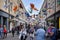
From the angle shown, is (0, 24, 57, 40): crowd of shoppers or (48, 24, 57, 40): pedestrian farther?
(0, 24, 57, 40): crowd of shoppers

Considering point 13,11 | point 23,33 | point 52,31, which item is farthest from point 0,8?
point 52,31

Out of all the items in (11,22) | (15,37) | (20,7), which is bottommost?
(15,37)

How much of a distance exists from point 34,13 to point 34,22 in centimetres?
61

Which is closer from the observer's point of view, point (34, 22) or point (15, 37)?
point (34, 22)

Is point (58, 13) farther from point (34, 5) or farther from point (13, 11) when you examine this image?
point (34, 5)

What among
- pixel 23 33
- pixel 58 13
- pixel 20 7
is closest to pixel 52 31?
pixel 23 33

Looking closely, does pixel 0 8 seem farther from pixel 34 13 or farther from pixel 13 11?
pixel 34 13

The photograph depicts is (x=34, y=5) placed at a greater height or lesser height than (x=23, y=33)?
greater

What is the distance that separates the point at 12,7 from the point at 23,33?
5.34m

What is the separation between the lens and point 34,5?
14734 millimetres

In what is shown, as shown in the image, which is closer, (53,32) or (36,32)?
(53,32)

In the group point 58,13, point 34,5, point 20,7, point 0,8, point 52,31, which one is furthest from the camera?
point 58,13

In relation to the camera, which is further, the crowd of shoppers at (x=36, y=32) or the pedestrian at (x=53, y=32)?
the crowd of shoppers at (x=36, y=32)

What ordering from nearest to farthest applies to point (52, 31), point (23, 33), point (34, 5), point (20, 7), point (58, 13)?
point (52, 31)
point (23, 33)
point (34, 5)
point (20, 7)
point (58, 13)
